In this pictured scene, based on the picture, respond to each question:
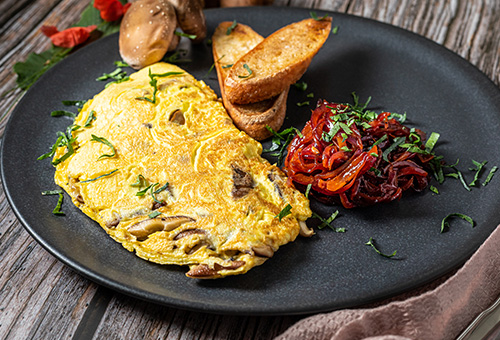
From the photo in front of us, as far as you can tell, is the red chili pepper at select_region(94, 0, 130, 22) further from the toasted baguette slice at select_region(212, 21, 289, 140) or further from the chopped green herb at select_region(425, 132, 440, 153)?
the chopped green herb at select_region(425, 132, 440, 153)

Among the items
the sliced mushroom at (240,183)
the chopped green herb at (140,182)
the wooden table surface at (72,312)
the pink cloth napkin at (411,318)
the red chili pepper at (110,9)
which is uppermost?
A: the red chili pepper at (110,9)

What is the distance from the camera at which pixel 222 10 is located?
536cm

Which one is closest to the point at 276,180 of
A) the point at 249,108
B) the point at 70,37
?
the point at 249,108

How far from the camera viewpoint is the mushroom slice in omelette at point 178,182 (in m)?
3.03

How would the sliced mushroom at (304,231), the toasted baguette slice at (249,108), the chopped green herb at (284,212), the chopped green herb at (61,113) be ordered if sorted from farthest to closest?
the chopped green herb at (61,113), the toasted baguette slice at (249,108), the sliced mushroom at (304,231), the chopped green herb at (284,212)

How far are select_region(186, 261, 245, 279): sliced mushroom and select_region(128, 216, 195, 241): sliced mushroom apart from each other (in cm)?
32

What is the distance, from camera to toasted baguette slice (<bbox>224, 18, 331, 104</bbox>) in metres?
3.90

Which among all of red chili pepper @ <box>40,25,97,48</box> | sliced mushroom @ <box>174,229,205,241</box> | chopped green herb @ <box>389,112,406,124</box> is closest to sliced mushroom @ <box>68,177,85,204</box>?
sliced mushroom @ <box>174,229,205,241</box>

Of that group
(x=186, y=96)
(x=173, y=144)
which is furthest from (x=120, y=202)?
(x=186, y=96)

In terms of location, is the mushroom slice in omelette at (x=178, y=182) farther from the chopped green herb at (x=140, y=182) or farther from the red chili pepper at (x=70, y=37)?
the red chili pepper at (x=70, y=37)

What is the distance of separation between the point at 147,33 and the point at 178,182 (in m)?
1.69

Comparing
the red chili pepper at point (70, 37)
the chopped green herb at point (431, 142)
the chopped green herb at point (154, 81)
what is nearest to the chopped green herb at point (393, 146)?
the chopped green herb at point (431, 142)

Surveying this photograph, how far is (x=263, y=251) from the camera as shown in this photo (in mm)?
2998

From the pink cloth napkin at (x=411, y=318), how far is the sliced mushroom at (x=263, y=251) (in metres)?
0.42
